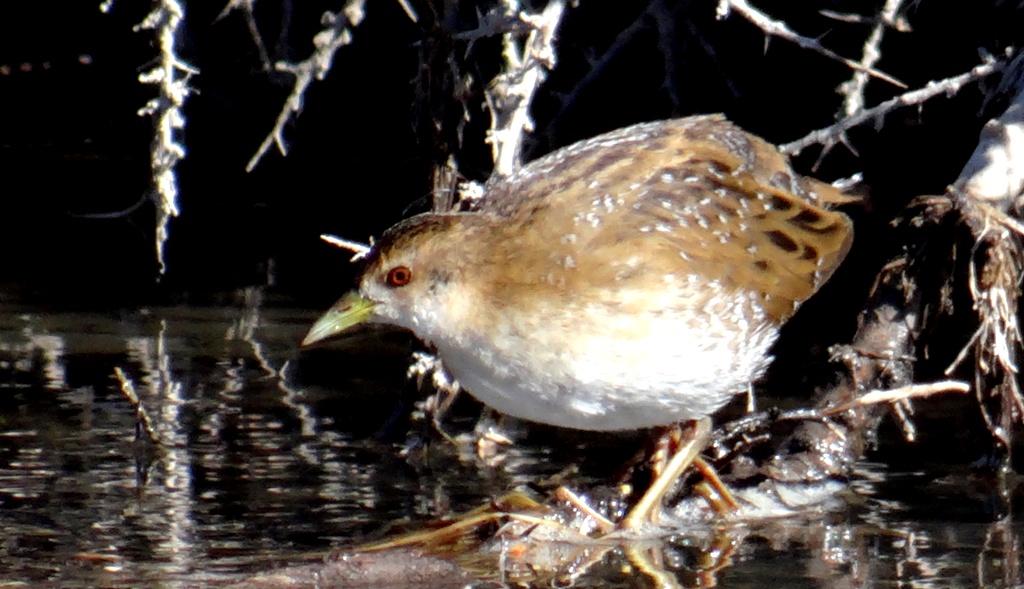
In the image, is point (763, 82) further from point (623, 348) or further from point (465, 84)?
point (623, 348)

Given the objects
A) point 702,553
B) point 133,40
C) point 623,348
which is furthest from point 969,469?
point 133,40

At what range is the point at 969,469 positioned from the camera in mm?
6191

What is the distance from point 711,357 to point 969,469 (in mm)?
1594

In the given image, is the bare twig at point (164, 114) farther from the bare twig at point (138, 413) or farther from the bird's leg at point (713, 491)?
the bird's leg at point (713, 491)

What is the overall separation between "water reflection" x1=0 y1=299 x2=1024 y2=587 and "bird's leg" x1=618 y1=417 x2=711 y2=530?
123mm

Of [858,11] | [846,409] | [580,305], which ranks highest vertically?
[858,11]

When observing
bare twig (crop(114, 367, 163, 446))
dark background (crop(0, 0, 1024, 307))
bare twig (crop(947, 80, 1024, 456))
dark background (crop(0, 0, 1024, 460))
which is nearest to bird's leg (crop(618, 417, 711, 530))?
dark background (crop(0, 0, 1024, 460))

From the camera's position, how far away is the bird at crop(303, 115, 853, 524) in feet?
16.2

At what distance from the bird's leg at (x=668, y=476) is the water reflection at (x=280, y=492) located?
12 centimetres

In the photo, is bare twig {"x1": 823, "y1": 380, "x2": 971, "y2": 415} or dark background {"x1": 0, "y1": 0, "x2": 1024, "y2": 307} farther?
dark background {"x1": 0, "y1": 0, "x2": 1024, "y2": 307}

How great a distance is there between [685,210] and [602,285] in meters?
0.62

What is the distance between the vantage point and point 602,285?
199 inches

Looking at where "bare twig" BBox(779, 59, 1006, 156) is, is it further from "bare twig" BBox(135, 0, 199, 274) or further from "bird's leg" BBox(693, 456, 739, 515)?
"bare twig" BBox(135, 0, 199, 274)

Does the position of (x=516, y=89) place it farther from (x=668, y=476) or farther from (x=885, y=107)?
(x=668, y=476)
